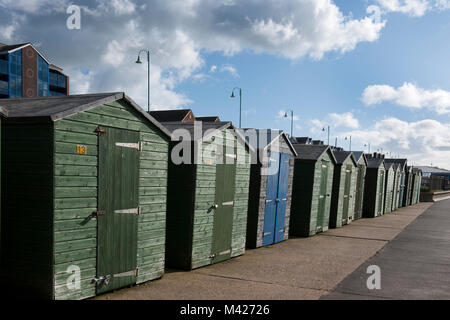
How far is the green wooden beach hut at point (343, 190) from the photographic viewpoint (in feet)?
57.9

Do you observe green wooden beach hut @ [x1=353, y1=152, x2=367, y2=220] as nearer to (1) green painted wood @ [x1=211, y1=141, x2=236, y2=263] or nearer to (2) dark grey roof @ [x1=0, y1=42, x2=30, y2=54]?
(1) green painted wood @ [x1=211, y1=141, x2=236, y2=263]

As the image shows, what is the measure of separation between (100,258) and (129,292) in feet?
3.01

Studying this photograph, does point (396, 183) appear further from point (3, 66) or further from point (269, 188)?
point (3, 66)

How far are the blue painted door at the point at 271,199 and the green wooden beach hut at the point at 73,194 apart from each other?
556 centimetres

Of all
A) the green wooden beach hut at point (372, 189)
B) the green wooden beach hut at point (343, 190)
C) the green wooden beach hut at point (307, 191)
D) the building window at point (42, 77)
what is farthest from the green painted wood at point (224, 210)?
the building window at point (42, 77)

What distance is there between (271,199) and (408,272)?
4.42 metres

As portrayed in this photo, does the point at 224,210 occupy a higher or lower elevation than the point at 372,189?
higher

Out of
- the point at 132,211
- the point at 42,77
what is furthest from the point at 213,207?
the point at 42,77

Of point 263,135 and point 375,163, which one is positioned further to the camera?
point 375,163

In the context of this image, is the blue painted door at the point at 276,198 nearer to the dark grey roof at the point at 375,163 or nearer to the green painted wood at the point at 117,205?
the green painted wood at the point at 117,205

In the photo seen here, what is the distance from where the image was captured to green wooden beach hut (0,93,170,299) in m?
5.90

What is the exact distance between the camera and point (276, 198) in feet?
42.4
